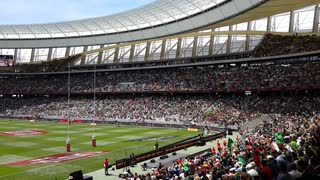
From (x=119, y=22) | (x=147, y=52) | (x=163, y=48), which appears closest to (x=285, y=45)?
(x=163, y=48)

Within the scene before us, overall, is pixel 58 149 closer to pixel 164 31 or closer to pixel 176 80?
pixel 164 31

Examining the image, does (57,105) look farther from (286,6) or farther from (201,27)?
(286,6)

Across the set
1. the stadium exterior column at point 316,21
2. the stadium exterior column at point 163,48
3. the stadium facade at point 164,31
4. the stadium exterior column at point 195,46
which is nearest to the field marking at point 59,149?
the stadium facade at point 164,31

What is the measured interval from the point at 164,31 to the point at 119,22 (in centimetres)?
1056

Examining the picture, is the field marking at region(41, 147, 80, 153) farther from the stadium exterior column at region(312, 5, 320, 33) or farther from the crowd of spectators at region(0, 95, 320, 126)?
the stadium exterior column at region(312, 5, 320, 33)

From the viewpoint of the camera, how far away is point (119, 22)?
239 ft

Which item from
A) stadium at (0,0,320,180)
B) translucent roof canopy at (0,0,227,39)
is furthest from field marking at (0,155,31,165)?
translucent roof canopy at (0,0,227,39)

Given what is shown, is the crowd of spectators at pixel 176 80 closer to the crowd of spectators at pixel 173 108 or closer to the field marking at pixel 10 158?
the crowd of spectators at pixel 173 108

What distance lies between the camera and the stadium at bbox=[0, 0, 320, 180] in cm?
3301

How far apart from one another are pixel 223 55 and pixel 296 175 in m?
62.5

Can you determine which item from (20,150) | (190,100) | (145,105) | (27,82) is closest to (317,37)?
(190,100)

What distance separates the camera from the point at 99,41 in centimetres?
8125

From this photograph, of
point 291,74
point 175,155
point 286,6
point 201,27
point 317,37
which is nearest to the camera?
point 175,155

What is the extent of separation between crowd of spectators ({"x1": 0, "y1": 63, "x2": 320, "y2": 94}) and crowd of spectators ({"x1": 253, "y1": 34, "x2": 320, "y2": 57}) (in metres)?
2.88
